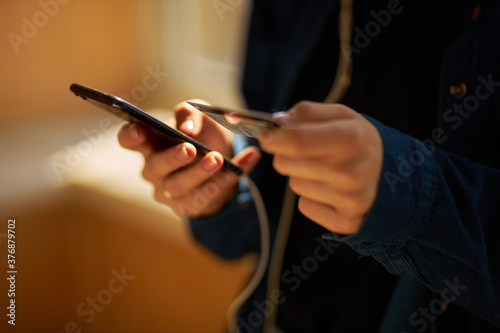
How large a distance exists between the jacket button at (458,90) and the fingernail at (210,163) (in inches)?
11.5

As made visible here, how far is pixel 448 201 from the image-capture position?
35cm

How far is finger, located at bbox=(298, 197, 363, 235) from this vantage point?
338 millimetres

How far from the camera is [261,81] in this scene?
84cm

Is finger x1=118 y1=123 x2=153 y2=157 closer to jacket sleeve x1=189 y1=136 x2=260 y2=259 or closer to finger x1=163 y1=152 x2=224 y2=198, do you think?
finger x1=163 y1=152 x2=224 y2=198

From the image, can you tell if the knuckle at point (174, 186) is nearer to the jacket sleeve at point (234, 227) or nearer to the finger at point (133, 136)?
the finger at point (133, 136)

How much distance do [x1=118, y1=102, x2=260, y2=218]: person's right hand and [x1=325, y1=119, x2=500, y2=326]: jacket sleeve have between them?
182mm

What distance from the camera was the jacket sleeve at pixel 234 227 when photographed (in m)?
0.71

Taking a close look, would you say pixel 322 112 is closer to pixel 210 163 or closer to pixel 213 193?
pixel 210 163

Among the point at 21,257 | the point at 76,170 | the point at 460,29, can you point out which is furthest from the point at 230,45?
the point at 460,29

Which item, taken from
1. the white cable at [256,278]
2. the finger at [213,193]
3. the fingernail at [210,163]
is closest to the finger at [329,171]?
the fingernail at [210,163]

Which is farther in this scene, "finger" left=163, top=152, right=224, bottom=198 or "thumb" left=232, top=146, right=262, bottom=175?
"thumb" left=232, top=146, right=262, bottom=175

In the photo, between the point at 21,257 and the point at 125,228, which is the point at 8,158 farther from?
the point at 125,228

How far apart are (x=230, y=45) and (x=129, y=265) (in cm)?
88

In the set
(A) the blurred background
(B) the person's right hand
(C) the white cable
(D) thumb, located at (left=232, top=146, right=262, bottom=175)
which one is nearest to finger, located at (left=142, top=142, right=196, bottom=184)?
(B) the person's right hand
